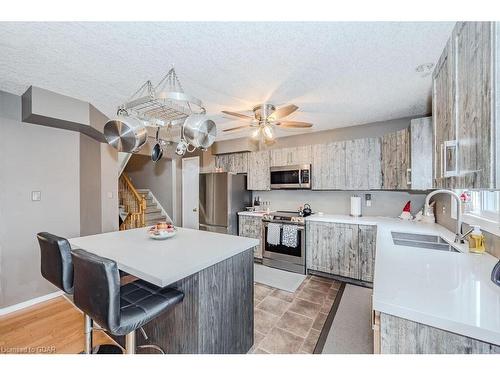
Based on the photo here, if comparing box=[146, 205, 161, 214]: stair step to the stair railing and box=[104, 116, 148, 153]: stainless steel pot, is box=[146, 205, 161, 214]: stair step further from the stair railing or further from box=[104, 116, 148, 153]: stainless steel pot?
box=[104, 116, 148, 153]: stainless steel pot

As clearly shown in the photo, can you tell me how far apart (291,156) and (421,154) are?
6.06ft

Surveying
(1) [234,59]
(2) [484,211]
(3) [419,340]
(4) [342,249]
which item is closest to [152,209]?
(4) [342,249]

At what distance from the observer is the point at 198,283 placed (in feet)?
4.43

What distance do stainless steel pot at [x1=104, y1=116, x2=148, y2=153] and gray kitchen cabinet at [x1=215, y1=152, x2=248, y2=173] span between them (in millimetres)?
2642

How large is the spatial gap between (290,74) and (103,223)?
135 inches

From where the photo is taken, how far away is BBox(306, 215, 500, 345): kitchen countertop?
75 cm

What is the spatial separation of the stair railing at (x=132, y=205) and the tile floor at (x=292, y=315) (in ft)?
11.0

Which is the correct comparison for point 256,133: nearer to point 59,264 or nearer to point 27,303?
point 59,264

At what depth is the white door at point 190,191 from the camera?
200 inches

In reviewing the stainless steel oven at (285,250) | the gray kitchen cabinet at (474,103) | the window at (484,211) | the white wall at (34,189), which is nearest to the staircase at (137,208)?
the white wall at (34,189)

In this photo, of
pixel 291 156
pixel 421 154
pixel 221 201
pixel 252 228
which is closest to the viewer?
pixel 421 154

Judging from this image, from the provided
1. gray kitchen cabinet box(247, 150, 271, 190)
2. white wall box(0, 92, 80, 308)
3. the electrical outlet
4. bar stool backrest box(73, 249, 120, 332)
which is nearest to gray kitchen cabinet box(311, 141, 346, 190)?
the electrical outlet

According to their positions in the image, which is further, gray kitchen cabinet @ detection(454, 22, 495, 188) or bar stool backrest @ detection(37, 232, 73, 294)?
bar stool backrest @ detection(37, 232, 73, 294)
